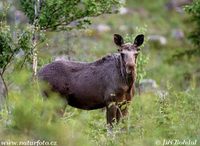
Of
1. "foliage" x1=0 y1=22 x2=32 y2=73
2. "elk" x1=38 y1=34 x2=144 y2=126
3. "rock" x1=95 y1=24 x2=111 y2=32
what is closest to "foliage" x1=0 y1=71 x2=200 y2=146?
"elk" x1=38 y1=34 x2=144 y2=126

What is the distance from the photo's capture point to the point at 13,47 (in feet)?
57.7

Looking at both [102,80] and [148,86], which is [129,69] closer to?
[102,80]

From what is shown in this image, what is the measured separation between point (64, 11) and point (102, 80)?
3.24m

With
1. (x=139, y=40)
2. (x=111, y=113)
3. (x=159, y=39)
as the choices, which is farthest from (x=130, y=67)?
(x=159, y=39)

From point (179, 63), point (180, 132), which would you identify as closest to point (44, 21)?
point (180, 132)

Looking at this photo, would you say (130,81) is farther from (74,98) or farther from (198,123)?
(198,123)

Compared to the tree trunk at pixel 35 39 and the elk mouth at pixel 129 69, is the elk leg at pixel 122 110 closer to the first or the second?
the elk mouth at pixel 129 69

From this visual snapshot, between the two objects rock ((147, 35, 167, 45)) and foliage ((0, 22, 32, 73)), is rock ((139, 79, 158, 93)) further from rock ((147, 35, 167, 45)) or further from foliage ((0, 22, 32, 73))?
rock ((147, 35, 167, 45))

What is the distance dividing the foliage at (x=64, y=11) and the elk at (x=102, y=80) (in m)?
2.03

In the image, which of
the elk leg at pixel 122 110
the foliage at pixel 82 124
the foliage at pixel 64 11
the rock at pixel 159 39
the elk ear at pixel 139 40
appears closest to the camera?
the foliage at pixel 82 124

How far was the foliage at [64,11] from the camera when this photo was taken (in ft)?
63.2

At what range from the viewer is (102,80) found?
16984 mm

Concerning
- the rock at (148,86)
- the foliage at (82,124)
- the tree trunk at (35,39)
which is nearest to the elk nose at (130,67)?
the foliage at (82,124)

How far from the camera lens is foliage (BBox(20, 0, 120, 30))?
1925 centimetres
